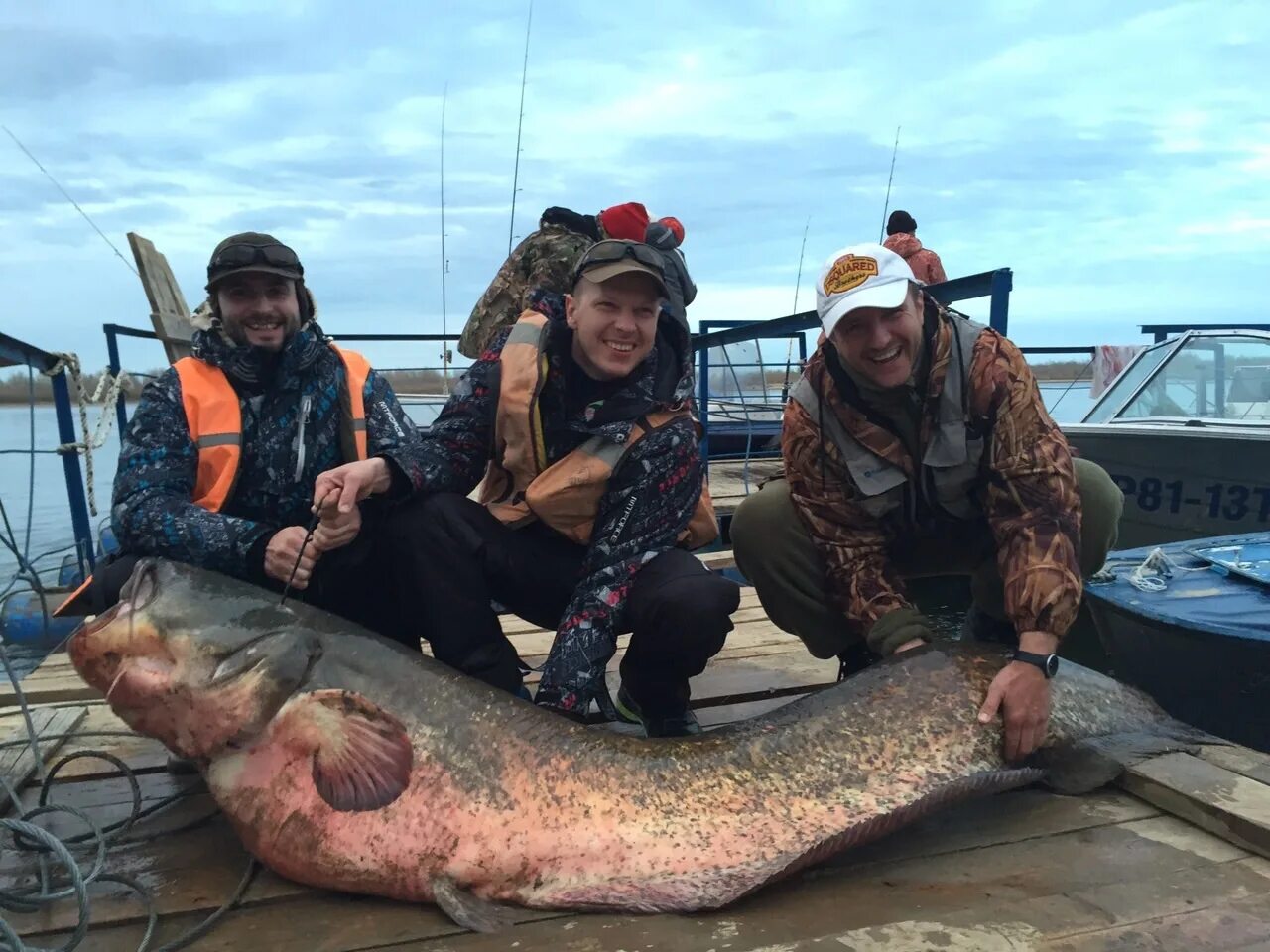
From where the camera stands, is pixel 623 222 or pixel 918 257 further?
pixel 918 257

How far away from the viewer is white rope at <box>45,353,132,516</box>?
492cm

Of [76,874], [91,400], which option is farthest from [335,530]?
[91,400]

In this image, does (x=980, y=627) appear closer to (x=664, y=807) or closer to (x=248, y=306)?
(x=664, y=807)

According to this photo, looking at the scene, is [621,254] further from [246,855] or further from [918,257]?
[918,257]

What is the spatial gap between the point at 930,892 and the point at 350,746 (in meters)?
1.40

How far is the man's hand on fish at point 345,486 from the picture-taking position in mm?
2607

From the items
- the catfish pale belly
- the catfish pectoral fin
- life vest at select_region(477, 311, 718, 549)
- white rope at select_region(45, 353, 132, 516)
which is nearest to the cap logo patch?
life vest at select_region(477, 311, 718, 549)

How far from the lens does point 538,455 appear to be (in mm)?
3062

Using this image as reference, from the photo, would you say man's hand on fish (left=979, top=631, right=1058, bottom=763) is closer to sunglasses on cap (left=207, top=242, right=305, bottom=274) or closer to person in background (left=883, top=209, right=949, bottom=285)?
sunglasses on cap (left=207, top=242, right=305, bottom=274)

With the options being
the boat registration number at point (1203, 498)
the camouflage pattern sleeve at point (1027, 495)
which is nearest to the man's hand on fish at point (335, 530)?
the camouflage pattern sleeve at point (1027, 495)

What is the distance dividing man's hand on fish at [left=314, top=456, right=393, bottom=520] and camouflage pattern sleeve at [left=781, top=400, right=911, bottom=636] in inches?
57.9

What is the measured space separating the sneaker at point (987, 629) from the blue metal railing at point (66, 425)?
13.5ft

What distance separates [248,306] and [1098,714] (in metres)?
2.96

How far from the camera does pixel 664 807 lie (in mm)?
2207
